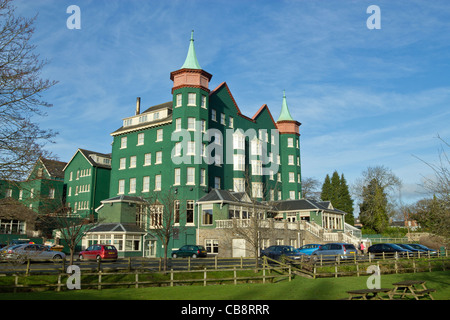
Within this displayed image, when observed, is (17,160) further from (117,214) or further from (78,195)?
(78,195)

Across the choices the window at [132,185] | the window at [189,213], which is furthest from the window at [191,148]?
the window at [132,185]

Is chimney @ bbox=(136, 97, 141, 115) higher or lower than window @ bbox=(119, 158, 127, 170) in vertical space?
higher

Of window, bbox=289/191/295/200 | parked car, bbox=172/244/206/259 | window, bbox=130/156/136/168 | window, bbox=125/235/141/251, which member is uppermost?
window, bbox=130/156/136/168

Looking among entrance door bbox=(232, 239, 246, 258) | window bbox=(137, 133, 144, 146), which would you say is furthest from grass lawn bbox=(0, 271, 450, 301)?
window bbox=(137, 133, 144, 146)

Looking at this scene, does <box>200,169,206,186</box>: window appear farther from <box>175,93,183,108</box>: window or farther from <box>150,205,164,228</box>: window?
<box>175,93,183,108</box>: window

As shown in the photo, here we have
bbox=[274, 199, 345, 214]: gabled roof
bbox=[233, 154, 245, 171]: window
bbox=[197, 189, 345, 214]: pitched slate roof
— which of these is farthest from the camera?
bbox=[233, 154, 245, 171]: window

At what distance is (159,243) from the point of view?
4722cm

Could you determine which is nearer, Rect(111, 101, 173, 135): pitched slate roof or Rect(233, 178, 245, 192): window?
Rect(111, 101, 173, 135): pitched slate roof

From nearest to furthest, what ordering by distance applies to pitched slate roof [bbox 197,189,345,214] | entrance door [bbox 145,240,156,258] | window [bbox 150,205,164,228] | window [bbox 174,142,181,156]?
window [bbox 150,205,164,228] < pitched slate roof [bbox 197,189,345,214] < entrance door [bbox 145,240,156,258] < window [bbox 174,142,181,156]

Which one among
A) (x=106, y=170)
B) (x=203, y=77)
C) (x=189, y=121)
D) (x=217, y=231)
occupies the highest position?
(x=203, y=77)

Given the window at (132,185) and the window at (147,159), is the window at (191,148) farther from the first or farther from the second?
the window at (132,185)

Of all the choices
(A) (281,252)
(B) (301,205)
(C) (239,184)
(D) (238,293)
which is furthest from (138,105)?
(D) (238,293)

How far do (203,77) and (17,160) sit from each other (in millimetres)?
36654

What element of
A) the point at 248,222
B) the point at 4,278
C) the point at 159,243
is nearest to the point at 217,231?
the point at 248,222
